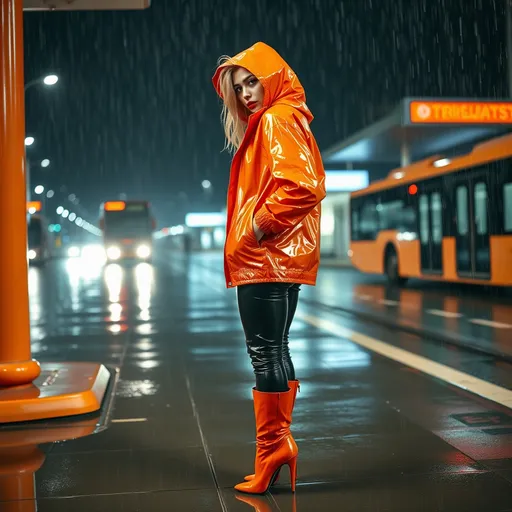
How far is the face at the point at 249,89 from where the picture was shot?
12.3ft

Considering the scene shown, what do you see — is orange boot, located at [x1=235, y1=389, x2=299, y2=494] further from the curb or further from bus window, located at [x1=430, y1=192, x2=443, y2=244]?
bus window, located at [x1=430, y1=192, x2=443, y2=244]

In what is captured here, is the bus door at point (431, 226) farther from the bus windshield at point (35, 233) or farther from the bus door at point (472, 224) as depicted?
→ the bus windshield at point (35, 233)

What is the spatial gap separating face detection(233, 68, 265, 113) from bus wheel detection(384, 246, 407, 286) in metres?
17.1

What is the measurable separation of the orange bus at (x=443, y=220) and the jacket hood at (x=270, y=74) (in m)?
11.2

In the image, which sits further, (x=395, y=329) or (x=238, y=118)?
(x=395, y=329)

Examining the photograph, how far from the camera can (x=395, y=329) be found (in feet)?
35.6

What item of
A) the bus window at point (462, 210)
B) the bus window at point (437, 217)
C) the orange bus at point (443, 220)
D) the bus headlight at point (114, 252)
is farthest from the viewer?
the bus headlight at point (114, 252)

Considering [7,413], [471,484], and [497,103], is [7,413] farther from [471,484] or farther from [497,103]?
[497,103]

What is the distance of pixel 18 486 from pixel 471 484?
215 cm

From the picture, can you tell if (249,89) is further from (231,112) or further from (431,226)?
(431,226)

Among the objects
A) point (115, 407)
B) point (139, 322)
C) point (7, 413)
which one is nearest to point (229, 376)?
point (115, 407)

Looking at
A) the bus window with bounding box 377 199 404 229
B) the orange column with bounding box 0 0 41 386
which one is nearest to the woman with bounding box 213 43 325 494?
the orange column with bounding box 0 0 41 386

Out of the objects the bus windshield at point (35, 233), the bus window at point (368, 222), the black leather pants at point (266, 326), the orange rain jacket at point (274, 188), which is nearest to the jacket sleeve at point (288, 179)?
the orange rain jacket at point (274, 188)

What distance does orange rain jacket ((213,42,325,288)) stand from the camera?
3.51 meters
